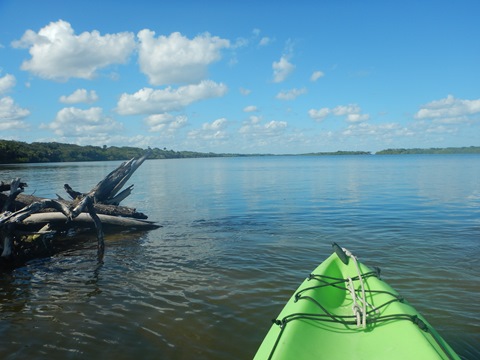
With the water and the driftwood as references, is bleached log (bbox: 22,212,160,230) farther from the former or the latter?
the water

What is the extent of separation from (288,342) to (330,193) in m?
26.7

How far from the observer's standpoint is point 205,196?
30625 millimetres

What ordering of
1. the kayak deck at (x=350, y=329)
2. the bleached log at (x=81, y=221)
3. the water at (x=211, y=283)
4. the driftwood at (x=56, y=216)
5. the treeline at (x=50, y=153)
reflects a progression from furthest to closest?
the treeline at (x=50, y=153) → the bleached log at (x=81, y=221) → the driftwood at (x=56, y=216) → the water at (x=211, y=283) → the kayak deck at (x=350, y=329)

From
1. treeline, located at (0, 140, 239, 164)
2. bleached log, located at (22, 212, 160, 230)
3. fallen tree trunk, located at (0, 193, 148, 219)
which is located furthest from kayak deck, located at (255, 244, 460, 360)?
treeline, located at (0, 140, 239, 164)

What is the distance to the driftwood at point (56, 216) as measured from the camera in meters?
10.5

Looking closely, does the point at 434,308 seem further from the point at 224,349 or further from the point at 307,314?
the point at 224,349

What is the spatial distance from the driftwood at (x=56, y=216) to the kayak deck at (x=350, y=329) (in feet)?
26.6

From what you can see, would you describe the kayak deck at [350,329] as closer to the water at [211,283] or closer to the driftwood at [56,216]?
the water at [211,283]

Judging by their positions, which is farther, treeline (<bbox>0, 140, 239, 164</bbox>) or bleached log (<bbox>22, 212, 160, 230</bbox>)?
treeline (<bbox>0, 140, 239, 164</bbox>)

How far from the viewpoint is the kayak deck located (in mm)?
4656

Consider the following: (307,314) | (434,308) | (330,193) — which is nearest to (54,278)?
(307,314)

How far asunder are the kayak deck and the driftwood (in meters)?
8.11

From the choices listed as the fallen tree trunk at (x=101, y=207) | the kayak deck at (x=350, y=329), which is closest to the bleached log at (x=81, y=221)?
the fallen tree trunk at (x=101, y=207)

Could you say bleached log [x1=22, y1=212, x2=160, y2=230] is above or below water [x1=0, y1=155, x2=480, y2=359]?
above
